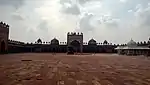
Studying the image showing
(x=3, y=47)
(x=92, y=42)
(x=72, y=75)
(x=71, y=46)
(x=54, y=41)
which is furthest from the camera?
(x=54, y=41)

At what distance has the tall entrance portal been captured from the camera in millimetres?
81750

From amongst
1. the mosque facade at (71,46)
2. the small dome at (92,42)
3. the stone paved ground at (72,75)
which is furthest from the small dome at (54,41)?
the stone paved ground at (72,75)

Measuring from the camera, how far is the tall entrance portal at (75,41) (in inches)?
3219

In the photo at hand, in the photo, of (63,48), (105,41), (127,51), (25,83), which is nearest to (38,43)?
(63,48)

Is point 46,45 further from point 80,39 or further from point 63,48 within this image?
point 80,39

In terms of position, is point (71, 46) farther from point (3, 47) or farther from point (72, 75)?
point (72, 75)

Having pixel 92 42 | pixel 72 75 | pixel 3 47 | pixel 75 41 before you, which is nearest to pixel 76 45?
pixel 75 41

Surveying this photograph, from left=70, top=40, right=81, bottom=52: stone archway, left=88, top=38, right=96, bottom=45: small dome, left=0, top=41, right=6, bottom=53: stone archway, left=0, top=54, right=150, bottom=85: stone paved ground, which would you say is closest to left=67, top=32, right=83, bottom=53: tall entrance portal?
left=70, top=40, right=81, bottom=52: stone archway

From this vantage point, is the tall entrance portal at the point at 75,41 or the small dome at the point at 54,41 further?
the small dome at the point at 54,41

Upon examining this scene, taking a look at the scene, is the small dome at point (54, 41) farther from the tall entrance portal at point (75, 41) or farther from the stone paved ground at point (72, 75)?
the stone paved ground at point (72, 75)

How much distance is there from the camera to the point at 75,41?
274 feet

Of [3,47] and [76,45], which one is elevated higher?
[76,45]

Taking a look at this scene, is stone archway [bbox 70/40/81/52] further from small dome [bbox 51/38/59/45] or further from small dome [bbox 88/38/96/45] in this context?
small dome [bbox 51/38/59/45]

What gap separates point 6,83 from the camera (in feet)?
31.0
